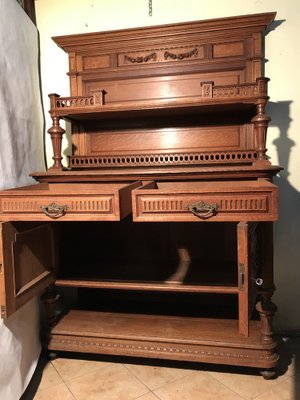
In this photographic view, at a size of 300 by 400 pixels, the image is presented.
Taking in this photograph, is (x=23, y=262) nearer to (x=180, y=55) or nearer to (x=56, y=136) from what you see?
(x=56, y=136)

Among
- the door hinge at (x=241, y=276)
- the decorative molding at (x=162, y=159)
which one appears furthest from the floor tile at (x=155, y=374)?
the decorative molding at (x=162, y=159)

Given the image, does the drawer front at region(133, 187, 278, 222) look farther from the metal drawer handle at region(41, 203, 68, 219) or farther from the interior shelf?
the interior shelf

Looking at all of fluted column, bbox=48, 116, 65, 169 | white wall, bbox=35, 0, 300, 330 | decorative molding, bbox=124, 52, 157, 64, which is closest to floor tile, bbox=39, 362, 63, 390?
fluted column, bbox=48, 116, 65, 169

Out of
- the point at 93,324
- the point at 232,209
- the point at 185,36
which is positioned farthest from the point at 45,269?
the point at 185,36

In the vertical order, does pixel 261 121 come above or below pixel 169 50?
below

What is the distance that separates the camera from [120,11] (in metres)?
1.91

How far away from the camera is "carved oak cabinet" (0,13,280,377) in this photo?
1281mm

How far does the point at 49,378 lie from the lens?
1546mm

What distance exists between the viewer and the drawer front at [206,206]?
45.7 inches

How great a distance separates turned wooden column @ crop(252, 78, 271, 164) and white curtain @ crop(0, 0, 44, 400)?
1087 mm

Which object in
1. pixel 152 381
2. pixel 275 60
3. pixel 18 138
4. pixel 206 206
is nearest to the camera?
pixel 206 206

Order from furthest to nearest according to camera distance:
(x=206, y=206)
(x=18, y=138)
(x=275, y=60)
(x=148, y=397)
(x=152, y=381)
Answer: (x=275, y=60), (x=18, y=138), (x=152, y=381), (x=148, y=397), (x=206, y=206)

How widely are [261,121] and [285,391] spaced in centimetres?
113

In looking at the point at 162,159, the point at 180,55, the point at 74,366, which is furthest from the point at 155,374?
the point at 180,55
